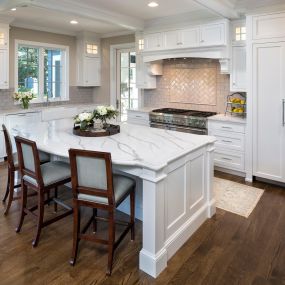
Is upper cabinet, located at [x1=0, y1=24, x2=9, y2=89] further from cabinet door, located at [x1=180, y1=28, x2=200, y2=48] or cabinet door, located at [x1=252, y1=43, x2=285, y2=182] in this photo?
cabinet door, located at [x1=252, y1=43, x2=285, y2=182]

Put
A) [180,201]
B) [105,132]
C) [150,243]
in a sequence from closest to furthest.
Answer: [150,243] → [180,201] → [105,132]

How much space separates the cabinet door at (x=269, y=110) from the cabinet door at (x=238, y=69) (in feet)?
1.71

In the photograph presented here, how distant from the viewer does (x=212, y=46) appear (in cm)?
479

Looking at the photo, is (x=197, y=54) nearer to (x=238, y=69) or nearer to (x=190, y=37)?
(x=190, y=37)

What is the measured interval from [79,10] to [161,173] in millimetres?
3141

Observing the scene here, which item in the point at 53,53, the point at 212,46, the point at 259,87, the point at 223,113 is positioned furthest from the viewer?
the point at 53,53

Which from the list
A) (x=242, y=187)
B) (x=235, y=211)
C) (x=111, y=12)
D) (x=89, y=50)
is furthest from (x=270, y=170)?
(x=89, y=50)

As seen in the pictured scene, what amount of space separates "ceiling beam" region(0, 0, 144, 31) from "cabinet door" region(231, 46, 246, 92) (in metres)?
1.93

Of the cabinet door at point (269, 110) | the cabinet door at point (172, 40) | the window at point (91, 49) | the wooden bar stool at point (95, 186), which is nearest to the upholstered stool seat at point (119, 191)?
the wooden bar stool at point (95, 186)

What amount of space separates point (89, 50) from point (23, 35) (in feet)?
4.96

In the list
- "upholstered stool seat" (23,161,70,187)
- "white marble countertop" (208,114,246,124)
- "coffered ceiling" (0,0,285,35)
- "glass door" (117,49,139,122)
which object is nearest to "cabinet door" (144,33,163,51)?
"coffered ceiling" (0,0,285,35)

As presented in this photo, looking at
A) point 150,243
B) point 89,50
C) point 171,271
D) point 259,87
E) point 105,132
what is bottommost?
point 171,271

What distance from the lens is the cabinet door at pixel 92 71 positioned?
700cm

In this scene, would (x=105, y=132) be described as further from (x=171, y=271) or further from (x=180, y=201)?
(x=171, y=271)
